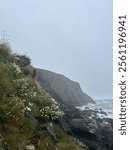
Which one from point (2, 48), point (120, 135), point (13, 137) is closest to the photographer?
point (120, 135)

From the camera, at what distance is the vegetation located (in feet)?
43.3

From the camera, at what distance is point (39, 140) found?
1388 cm

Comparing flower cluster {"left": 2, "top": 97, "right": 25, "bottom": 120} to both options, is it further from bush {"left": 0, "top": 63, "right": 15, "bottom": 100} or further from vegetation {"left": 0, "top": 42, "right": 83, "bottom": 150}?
bush {"left": 0, "top": 63, "right": 15, "bottom": 100}

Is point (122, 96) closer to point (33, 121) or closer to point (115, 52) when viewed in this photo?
point (115, 52)

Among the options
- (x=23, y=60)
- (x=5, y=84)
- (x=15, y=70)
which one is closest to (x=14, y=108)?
(x=5, y=84)

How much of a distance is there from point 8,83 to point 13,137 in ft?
10.2

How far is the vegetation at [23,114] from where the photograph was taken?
1320 cm

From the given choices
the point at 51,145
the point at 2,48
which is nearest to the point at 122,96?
the point at 51,145

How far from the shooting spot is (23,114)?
1435cm

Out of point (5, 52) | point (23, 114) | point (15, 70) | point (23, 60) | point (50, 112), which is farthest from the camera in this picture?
point (23, 60)

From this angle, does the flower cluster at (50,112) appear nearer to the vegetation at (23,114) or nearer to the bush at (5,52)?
the vegetation at (23,114)

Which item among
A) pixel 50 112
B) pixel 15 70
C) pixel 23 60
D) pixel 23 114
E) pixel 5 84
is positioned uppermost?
pixel 23 60

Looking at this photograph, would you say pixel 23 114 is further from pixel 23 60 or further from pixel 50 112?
pixel 23 60

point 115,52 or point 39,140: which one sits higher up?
point 115,52
